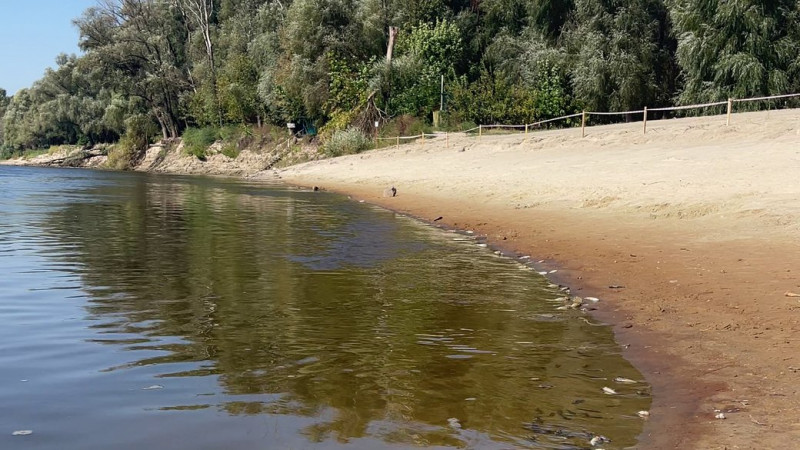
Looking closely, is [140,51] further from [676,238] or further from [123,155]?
[676,238]

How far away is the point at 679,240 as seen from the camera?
12.4 meters

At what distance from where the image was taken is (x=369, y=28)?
59.2 m

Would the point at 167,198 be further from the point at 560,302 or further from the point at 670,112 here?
the point at 670,112

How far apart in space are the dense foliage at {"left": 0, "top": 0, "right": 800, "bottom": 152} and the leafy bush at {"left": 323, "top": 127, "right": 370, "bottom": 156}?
0.55m

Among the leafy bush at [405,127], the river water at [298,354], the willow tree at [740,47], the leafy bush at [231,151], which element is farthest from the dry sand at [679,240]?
the leafy bush at [231,151]

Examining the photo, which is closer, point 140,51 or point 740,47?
point 740,47

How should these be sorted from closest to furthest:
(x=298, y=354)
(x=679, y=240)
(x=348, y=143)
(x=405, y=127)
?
(x=298, y=354)
(x=679, y=240)
(x=348, y=143)
(x=405, y=127)

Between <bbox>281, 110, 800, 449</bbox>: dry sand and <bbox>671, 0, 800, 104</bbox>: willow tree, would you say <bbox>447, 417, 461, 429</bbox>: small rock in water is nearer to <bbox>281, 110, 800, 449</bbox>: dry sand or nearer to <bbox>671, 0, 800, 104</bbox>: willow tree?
<bbox>281, 110, 800, 449</bbox>: dry sand

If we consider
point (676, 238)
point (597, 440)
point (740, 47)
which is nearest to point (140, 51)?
point (740, 47)

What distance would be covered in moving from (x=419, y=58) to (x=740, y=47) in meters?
24.0

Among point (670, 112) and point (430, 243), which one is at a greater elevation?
point (670, 112)

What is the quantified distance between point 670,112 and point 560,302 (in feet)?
145

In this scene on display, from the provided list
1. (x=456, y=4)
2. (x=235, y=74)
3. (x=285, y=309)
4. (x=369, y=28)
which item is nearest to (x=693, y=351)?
(x=285, y=309)

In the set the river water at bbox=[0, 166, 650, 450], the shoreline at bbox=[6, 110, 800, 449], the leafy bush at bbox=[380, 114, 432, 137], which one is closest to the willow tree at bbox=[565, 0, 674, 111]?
the leafy bush at bbox=[380, 114, 432, 137]
